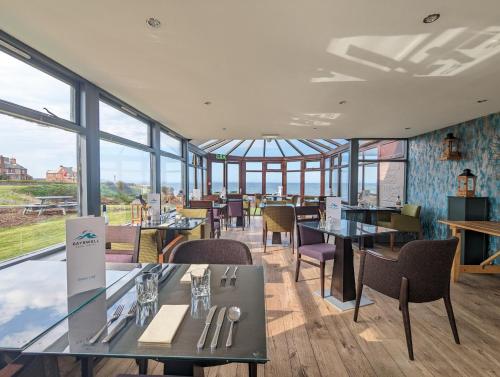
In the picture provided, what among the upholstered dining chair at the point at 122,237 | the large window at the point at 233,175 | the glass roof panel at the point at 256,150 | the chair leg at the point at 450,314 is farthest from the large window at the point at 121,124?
the glass roof panel at the point at 256,150

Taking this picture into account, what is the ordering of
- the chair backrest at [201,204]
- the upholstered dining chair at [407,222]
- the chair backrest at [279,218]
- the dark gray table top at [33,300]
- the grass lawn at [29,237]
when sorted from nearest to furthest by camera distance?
the dark gray table top at [33,300] → the grass lawn at [29,237] → the chair backrest at [279,218] → the upholstered dining chair at [407,222] → the chair backrest at [201,204]

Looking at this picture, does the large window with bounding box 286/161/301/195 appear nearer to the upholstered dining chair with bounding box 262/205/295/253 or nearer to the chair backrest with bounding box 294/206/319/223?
the upholstered dining chair with bounding box 262/205/295/253

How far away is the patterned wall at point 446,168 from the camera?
13.2ft

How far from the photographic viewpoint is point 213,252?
5.94 feet

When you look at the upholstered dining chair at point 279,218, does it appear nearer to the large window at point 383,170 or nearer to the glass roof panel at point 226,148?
the large window at point 383,170

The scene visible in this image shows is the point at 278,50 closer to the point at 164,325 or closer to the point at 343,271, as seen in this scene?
the point at 164,325

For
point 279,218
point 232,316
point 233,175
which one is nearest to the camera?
point 232,316

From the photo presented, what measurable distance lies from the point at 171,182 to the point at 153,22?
15.0 ft

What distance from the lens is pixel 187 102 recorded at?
3613 millimetres

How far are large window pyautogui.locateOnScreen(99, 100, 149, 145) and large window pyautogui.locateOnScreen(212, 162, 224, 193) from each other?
19.2ft

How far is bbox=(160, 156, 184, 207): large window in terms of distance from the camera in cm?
554

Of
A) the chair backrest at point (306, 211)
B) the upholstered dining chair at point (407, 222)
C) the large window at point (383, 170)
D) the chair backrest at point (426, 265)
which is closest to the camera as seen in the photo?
the chair backrest at point (426, 265)

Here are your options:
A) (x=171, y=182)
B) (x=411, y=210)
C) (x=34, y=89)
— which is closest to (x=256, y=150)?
(x=171, y=182)

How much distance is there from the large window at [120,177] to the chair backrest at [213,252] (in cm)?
209
